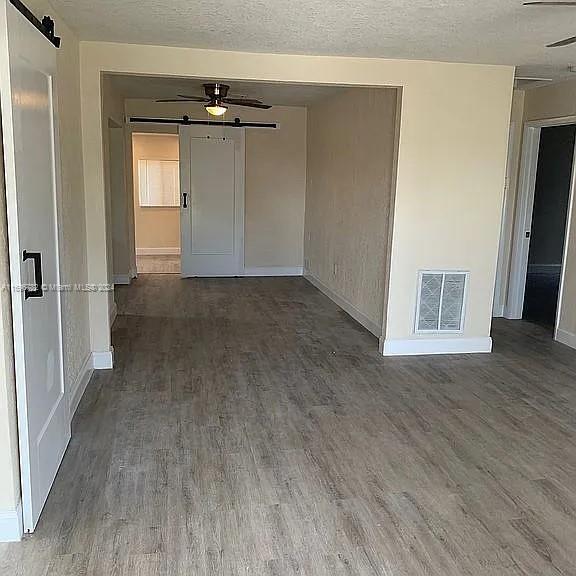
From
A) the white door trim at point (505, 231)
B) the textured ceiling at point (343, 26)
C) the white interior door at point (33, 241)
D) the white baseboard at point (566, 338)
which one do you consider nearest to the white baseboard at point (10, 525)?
the white interior door at point (33, 241)

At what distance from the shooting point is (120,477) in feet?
9.34

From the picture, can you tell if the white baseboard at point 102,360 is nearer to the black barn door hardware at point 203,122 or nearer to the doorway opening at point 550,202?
the black barn door hardware at point 203,122

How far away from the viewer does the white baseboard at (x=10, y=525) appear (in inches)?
91.0

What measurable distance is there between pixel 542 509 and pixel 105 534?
6.27 ft

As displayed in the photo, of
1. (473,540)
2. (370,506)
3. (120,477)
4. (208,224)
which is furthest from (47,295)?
(208,224)

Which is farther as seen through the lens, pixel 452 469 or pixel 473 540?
pixel 452 469

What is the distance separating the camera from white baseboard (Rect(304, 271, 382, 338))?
5500mm

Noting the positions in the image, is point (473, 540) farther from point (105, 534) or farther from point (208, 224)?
point (208, 224)

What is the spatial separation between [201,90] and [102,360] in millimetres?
3396

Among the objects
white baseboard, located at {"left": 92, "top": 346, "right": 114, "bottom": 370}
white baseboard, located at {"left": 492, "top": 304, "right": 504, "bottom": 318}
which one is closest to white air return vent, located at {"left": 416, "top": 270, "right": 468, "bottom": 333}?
white baseboard, located at {"left": 492, "top": 304, "right": 504, "bottom": 318}

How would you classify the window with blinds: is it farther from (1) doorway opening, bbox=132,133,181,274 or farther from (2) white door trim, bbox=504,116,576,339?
(2) white door trim, bbox=504,116,576,339

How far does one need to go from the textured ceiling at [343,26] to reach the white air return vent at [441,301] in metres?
1.70

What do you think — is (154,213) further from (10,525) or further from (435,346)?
(10,525)

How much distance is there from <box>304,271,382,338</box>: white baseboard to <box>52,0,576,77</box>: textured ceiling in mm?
2383
